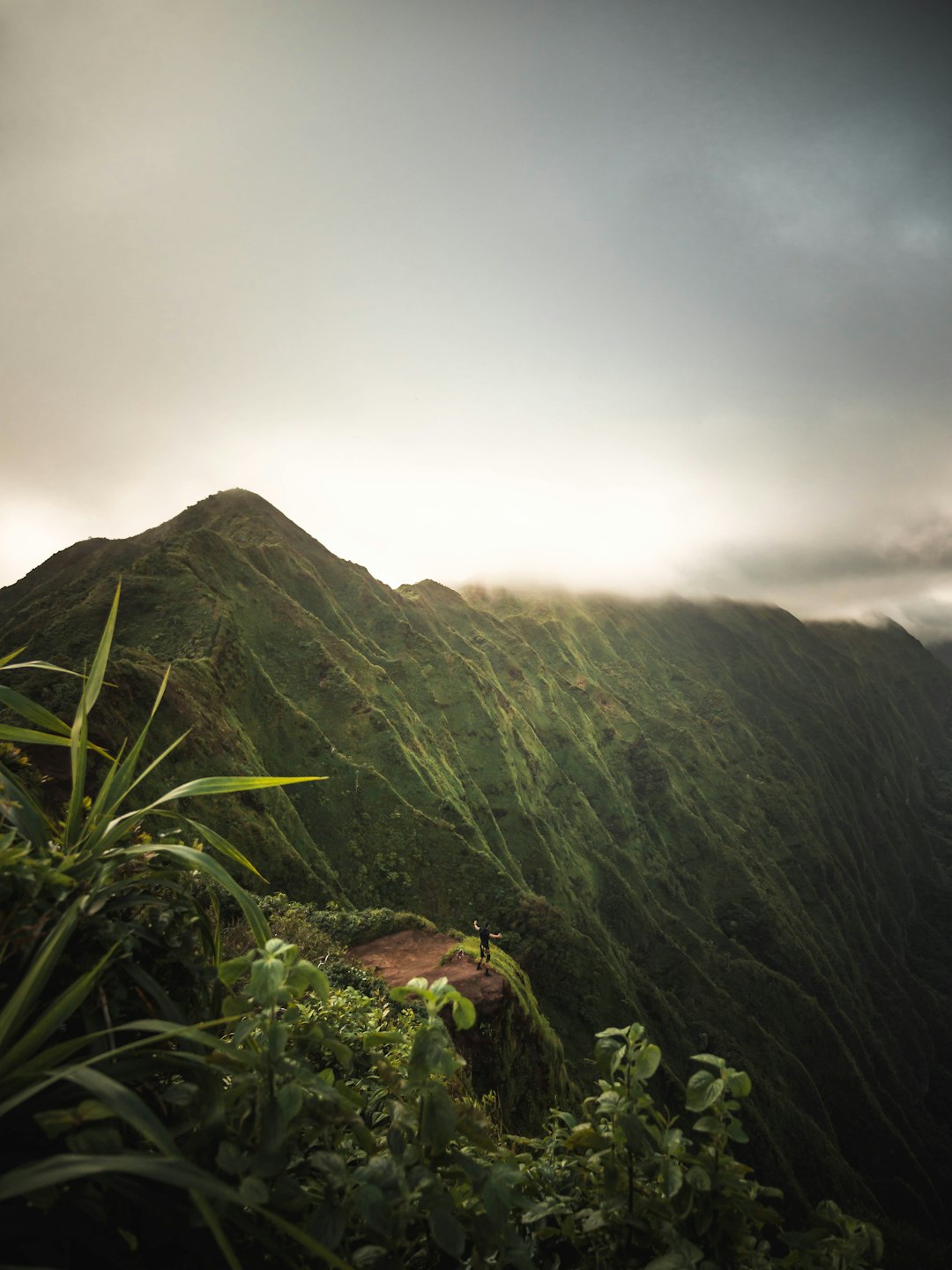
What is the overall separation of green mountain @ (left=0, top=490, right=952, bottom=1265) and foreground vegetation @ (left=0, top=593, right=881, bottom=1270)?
19.8 m

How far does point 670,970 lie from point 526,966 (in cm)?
3556

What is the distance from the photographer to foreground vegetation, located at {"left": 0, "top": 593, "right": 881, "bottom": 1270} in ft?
4.97

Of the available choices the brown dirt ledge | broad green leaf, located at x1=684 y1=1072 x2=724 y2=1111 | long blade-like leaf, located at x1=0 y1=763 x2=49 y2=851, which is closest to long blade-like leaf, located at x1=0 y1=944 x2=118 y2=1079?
long blade-like leaf, located at x1=0 y1=763 x2=49 y2=851

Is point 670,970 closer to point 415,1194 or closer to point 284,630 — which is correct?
point 284,630

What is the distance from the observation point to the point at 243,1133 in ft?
5.59

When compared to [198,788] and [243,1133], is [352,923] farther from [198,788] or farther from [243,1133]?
[243,1133]

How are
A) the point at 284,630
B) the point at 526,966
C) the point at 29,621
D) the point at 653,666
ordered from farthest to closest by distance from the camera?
the point at 653,666 → the point at 284,630 → the point at 526,966 → the point at 29,621

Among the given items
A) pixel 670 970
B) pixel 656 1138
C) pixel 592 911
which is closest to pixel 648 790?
pixel 670 970

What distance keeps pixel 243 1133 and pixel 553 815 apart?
208 ft

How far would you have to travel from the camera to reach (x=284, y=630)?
40.8 metres

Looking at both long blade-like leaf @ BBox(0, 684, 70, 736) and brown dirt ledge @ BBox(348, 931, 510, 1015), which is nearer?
long blade-like leaf @ BBox(0, 684, 70, 736)

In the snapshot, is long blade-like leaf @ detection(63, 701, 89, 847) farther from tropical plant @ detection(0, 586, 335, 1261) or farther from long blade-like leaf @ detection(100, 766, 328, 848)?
long blade-like leaf @ detection(100, 766, 328, 848)

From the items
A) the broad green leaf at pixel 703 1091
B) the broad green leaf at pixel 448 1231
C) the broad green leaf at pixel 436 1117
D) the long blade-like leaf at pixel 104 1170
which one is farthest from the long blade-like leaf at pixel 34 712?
the broad green leaf at pixel 703 1091

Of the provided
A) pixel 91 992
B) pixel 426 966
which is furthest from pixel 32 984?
pixel 426 966
